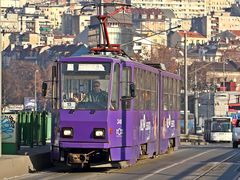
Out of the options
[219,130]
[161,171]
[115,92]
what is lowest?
[161,171]

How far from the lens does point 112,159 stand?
30031 mm

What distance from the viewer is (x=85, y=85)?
30094mm

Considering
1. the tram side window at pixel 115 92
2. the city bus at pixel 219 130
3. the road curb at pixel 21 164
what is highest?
the tram side window at pixel 115 92

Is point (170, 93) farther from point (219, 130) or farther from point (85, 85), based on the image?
point (219, 130)

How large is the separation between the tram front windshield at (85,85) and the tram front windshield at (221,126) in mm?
58683

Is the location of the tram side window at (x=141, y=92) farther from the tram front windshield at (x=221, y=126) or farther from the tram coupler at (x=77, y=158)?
the tram front windshield at (x=221, y=126)

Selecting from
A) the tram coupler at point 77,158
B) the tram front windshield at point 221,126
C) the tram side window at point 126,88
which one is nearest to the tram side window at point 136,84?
the tram side window at point 126,88

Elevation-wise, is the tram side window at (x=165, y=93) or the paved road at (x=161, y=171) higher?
the tram side window at (x=165, y=93)

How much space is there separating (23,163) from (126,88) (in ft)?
11.9

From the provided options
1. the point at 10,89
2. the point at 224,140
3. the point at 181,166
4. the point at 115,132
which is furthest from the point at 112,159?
the point at 10,89

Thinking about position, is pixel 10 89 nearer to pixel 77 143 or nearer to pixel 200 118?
pixel 200 118

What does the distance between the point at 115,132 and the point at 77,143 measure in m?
1.19

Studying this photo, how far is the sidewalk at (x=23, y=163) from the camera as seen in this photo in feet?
93.0

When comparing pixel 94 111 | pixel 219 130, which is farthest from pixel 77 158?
pixel 219 130
